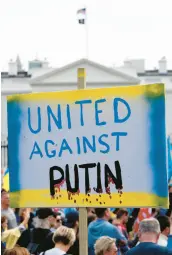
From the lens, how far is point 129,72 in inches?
2598

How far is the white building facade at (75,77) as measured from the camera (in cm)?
6588

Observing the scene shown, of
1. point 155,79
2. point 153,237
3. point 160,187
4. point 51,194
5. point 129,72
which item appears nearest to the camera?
point 160,187

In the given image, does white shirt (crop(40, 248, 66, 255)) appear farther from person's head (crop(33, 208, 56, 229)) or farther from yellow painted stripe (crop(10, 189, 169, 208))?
person's head (crop(33, 208, 56, 229))

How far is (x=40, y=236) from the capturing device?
669cm

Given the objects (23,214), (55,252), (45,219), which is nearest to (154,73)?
(23,214)

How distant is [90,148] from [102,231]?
240 cm

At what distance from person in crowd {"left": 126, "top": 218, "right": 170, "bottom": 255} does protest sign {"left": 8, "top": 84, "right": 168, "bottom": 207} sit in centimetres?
55

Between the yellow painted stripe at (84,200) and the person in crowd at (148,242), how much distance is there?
0.55 meters

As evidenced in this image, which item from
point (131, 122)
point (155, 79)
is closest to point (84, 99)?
point (131, 122)

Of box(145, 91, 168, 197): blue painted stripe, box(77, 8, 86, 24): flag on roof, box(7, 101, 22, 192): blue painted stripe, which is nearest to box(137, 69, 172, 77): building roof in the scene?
box(77, 8, 86, 24): flag on roof

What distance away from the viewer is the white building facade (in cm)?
6588

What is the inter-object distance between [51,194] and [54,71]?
204 feet

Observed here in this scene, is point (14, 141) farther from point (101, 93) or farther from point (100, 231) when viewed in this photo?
point (100, 231)

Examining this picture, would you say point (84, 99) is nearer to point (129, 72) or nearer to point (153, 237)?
point (153, 237)
